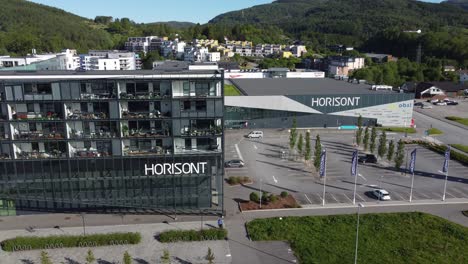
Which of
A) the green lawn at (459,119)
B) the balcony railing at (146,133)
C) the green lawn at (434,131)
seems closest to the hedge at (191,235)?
the balcony railing at (146,133)

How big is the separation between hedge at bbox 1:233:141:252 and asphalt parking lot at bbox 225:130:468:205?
12.4 m

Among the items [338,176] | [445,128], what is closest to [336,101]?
[445,128]

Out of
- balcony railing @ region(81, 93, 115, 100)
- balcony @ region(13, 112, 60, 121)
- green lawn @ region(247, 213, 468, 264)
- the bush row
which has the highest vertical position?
→ balcony railing @ region(81, 93, 115, 100)

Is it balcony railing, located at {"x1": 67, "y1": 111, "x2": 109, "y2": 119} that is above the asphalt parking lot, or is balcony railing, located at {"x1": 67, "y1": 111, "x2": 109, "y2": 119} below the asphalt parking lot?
above

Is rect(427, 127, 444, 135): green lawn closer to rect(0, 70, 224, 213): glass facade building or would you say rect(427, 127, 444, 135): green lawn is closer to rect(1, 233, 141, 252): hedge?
rect(0, 70, 224, 213): glass facade building

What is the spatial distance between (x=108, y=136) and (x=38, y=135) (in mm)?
5573

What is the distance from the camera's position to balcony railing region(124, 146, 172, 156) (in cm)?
3156

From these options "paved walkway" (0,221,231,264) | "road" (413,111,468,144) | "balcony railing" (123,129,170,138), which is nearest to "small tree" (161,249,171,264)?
"paved walkway" (0,221,231,264)

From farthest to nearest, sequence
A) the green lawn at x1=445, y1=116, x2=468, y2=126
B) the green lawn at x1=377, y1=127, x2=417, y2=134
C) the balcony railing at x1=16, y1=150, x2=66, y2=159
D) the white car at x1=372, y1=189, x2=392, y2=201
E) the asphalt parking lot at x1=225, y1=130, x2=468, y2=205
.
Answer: the green lawn at x1=445, y1=116, x2=468, y2=126 → the green lawn at x1=377, y1=127, x2=417, y2=134 → the asphalt parking lot at x1=225, y1=130, x2=468, y2=205 → the white car at x1=372, y1=189, x2=392, y2=201 → the balcony railing at x1=16, y1=150, x2=66, y2=159

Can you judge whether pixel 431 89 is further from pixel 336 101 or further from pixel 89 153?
pixel 89 153

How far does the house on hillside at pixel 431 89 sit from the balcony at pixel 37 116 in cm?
8885

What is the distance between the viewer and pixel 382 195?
3616cm

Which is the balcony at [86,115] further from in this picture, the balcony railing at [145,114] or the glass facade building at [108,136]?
the balcony railing at [145,114]

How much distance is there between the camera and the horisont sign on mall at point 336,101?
64188 millimetres
